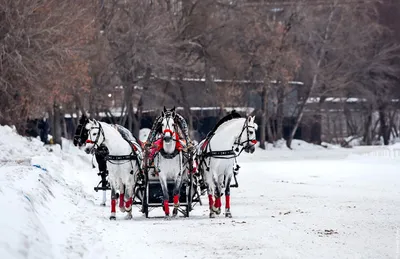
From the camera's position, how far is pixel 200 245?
12930 millimetres

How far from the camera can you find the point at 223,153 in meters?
18.0

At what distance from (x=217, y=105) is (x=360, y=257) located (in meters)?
50.7

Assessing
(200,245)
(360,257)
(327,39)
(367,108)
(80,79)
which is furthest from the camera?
(367,108)

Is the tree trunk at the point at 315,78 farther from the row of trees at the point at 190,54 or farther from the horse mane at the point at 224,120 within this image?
the horse mane at the point at 224,120

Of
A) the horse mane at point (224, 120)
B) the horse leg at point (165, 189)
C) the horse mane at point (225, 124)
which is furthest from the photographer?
the horse mane at point (224, 120)

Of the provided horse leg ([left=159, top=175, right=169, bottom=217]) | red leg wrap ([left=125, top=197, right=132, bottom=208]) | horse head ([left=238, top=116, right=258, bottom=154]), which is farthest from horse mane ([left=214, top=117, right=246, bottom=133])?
red leg wrap ([left=125, top=197, right=132, bottom=208])

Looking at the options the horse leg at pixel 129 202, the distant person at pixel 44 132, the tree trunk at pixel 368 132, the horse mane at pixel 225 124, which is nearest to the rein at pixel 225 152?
the horse mane at pixel 225 124

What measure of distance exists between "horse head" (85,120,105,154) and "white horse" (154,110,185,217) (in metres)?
1.25

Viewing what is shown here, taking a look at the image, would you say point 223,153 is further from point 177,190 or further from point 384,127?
point 384,127

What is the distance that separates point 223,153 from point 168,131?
1.60 metres

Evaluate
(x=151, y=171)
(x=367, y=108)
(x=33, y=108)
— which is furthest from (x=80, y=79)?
(x=367, y=108)

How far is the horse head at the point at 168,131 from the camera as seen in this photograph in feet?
55.6

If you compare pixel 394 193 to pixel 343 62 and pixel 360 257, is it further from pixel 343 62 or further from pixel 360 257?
pixel 343 62

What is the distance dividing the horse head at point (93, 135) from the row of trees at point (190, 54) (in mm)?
16911
